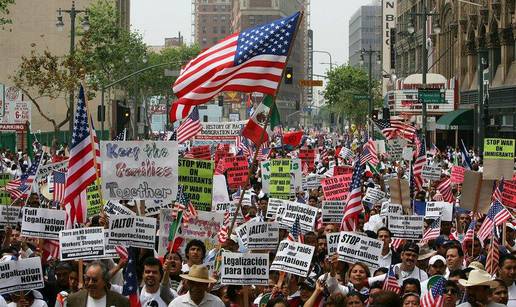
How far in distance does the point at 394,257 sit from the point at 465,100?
49.2m

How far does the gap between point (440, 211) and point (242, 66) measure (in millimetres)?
4519

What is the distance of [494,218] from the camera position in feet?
46.3

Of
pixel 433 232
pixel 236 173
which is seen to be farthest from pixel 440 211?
pixel 236 173

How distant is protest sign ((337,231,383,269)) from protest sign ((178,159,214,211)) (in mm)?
2898

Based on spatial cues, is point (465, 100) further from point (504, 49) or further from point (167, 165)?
point (167, 165)

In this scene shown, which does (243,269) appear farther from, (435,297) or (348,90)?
(348,90)

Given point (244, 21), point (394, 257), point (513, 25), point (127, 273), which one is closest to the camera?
point (127, 273)

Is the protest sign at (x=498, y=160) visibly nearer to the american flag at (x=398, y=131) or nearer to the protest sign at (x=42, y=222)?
the protest sign at (x=42, y=222)

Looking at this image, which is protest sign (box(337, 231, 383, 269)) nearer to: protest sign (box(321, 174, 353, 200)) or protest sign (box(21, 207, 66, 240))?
protest sign (box(21, 207, 66, 240))

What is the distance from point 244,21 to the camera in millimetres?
199750

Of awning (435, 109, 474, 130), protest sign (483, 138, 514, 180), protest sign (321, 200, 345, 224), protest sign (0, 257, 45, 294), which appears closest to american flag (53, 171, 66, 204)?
protest sign (321, 200, 345, 224)

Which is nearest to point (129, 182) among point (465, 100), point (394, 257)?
point (394, 257)

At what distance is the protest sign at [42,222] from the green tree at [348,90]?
270ft

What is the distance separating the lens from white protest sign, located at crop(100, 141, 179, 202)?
13.2 metres
